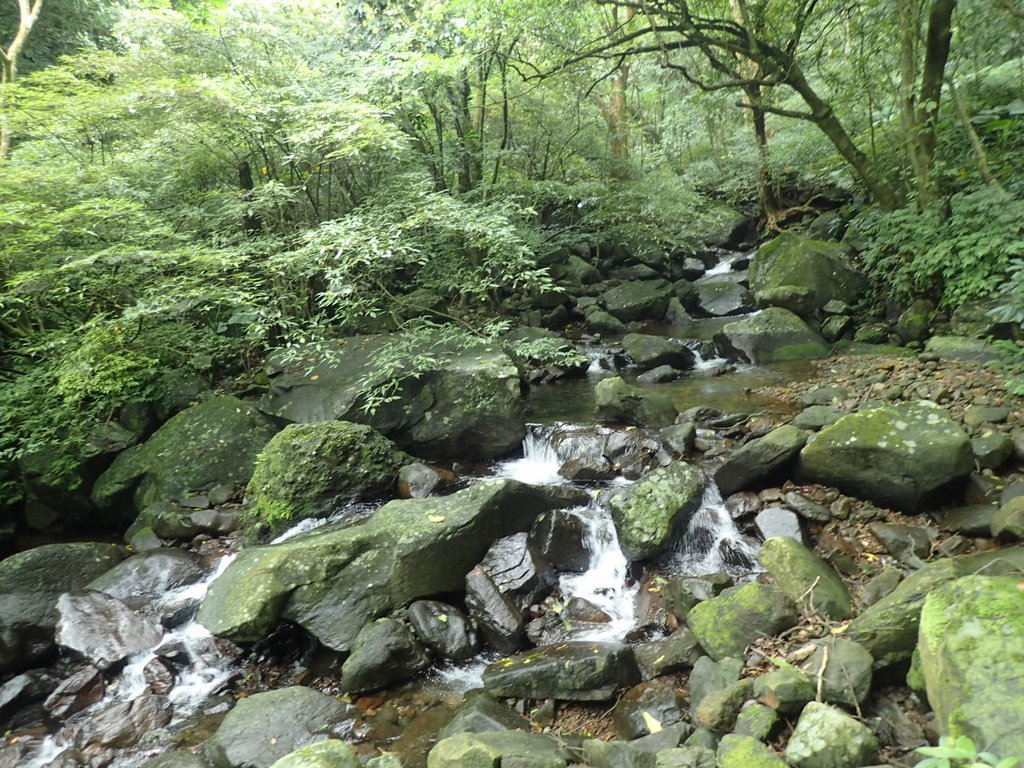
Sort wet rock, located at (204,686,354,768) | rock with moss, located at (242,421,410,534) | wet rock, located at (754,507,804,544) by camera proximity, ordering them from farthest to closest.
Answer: rock with moss, located at (242,421,410,534) → wet rock, located at (754,507,804,544) → wet rock, located at (204,686,354,768)

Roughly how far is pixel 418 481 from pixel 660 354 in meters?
5.35

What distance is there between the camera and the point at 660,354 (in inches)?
407

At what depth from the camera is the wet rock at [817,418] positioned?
624cm

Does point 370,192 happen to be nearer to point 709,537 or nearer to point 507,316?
point 507,316

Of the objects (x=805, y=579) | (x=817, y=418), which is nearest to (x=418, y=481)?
(x=805, y=579)

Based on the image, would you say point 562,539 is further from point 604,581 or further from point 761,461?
point 761,461

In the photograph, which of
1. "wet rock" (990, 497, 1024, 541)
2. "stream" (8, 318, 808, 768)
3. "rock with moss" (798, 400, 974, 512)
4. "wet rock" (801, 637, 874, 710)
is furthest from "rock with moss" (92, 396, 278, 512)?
"wet rock" (990, 497, 1024, 541)

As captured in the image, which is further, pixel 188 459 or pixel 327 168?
pixel 327 168

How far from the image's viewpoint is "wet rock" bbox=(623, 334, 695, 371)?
10.3m

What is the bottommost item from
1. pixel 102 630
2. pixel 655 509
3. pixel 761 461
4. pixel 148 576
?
pixel 102 630

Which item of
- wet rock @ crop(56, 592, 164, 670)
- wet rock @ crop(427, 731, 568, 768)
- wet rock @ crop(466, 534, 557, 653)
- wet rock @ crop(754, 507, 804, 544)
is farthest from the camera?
wet rock @ crop(56, 592, 164, 670)

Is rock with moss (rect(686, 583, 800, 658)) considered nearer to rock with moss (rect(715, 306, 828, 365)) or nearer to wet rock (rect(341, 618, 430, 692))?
wet rock (rect(341, 618, 430, 692))

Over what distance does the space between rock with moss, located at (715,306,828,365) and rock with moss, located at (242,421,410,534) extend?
259 inches

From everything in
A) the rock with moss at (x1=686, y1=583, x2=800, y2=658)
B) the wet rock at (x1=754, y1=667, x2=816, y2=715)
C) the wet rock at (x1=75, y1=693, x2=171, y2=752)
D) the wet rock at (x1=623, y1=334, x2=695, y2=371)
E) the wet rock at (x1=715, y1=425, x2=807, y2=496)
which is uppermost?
the wet rock at (x1=623, y1=334, x2=695, y2=371)
